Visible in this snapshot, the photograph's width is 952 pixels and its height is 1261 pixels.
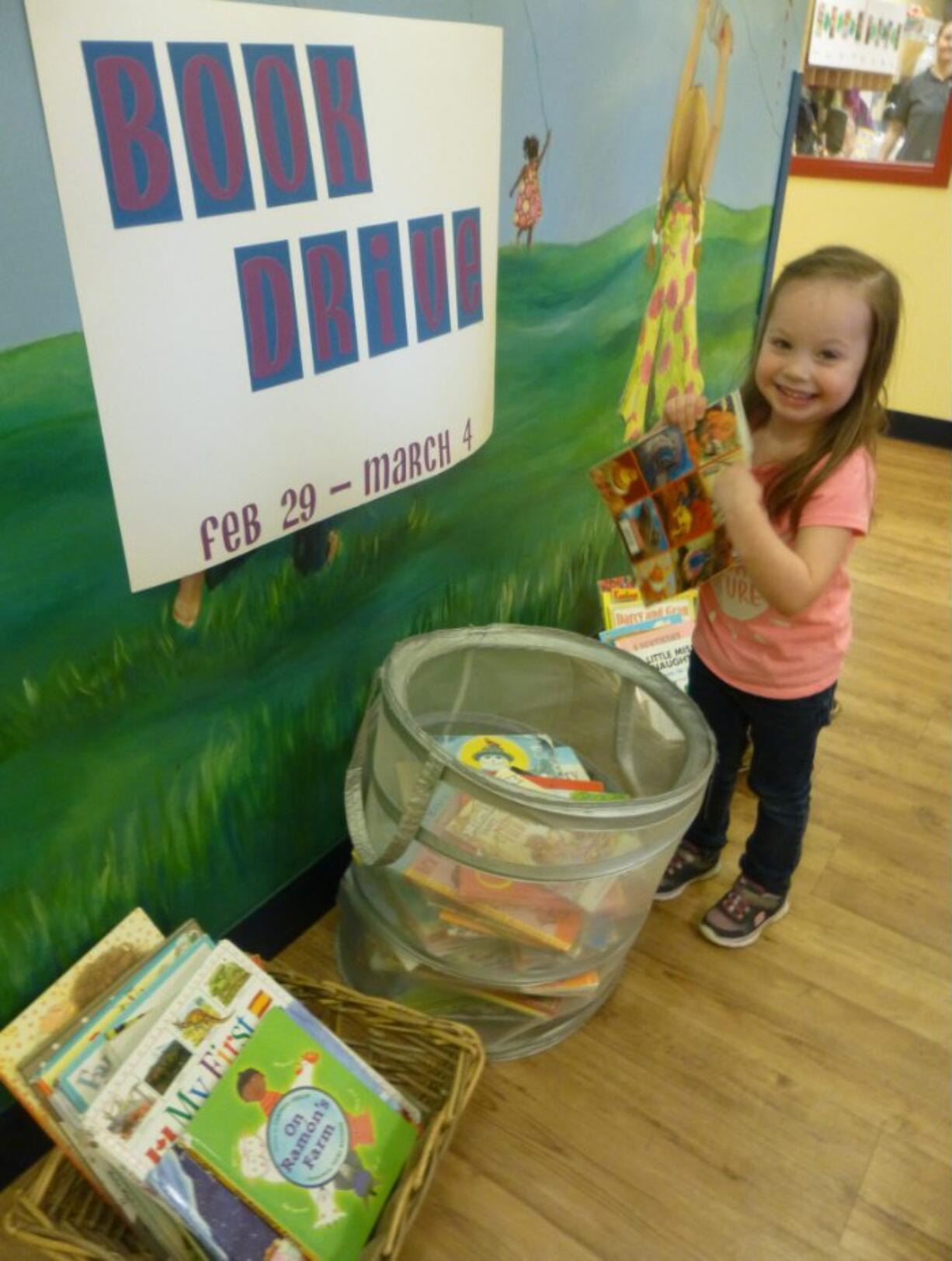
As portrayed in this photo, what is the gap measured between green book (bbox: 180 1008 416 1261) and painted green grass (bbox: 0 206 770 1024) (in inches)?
9.4

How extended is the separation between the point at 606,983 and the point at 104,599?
80cm

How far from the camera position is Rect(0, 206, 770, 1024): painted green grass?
0.85 meters

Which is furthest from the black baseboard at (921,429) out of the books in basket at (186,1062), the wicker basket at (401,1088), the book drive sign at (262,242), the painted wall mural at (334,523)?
the books in basket at (186,1062)

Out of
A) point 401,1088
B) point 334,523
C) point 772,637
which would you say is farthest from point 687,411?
point 401,1088

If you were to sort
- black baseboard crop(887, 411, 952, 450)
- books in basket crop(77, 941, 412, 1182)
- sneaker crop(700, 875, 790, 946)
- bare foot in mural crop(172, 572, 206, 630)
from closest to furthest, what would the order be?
books in basket crop(77, 941, 412, 1182), bare foot in mural crop(172, 572, 206, 630), sneaker crop(700, 875, 790, 946), black baseboard crop(887, 411, 952, 450)

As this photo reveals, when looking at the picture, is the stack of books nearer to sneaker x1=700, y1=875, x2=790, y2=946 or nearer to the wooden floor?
the wooden floor

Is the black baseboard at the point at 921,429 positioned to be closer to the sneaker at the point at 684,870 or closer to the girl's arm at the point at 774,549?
the sneaker at the point at 684,870

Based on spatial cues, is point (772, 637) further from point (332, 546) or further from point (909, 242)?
point (909, 242)

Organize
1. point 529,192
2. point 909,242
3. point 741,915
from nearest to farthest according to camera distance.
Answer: point 529,192 → point 741,915 → point 909,242

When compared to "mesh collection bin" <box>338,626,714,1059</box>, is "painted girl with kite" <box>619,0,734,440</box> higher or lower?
higher

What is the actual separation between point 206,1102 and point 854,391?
1.00 m

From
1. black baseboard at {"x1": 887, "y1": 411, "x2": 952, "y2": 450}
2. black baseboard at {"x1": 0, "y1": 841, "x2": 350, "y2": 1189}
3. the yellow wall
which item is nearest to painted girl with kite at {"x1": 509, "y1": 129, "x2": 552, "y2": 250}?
black baseboard at {"x1": 0, "y1": 841, "x2": 350, "y2": 1189}

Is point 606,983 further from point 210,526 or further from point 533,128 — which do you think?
Answer: point 533,128

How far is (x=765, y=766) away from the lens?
1.32 meters
